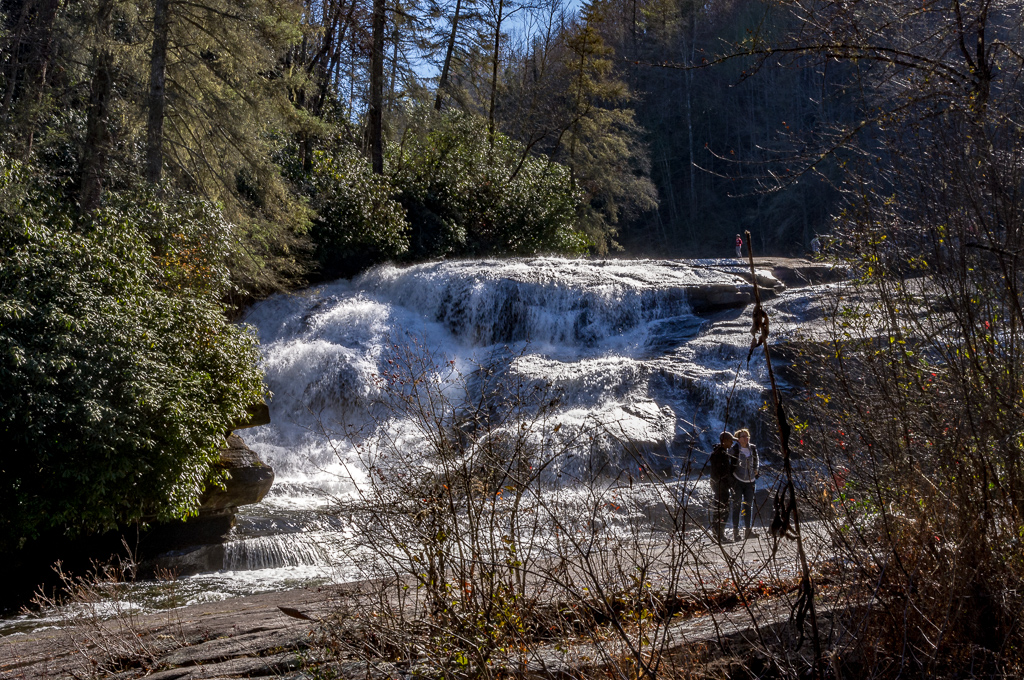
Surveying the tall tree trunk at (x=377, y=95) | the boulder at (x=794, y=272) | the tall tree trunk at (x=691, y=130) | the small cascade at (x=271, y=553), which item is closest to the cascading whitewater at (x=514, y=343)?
the boulder at (x=794, y=272)

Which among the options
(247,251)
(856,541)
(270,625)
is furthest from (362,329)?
(856,541)

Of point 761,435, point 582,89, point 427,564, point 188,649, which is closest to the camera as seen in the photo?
point 427,564

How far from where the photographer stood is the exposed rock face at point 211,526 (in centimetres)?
920

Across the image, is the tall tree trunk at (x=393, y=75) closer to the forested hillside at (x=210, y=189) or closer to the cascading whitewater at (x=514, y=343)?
the forested hillside at (x=210, y=189)

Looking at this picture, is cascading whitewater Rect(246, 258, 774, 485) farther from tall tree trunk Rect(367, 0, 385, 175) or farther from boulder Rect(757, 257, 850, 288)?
tall tree trunk Rect(367, 0, 385, 175)

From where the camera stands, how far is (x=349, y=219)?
20.9 metres

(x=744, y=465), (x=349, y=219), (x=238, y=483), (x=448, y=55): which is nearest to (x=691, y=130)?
(x=448, y=55)

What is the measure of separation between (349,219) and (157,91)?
24.2 feet

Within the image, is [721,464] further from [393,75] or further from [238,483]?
[393,75]

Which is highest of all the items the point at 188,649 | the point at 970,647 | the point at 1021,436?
the point at 1021,436

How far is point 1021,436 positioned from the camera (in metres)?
3.59

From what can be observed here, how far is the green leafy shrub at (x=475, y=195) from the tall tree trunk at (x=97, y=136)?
30.2ft

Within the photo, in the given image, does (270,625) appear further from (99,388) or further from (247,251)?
(247,251)

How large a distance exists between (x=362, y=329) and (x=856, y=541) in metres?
13.6
